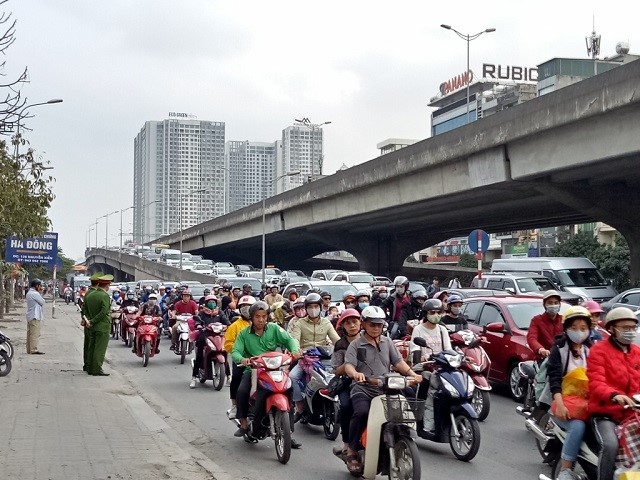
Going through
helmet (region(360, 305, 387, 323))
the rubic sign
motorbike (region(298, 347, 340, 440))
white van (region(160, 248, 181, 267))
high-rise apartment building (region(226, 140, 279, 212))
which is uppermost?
the rubic sign

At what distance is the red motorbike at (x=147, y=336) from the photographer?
19562mm

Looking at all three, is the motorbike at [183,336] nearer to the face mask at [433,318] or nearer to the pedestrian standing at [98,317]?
the pedestrian standing at [98,317]

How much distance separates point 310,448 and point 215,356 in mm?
5346

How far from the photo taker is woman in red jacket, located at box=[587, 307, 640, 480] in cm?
610

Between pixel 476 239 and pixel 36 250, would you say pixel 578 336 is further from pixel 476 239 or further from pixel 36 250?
pixel 36 250

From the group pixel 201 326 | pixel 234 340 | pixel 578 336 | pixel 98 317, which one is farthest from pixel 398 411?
pixel 98 317

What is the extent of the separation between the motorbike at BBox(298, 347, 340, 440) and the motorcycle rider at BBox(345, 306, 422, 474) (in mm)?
2468

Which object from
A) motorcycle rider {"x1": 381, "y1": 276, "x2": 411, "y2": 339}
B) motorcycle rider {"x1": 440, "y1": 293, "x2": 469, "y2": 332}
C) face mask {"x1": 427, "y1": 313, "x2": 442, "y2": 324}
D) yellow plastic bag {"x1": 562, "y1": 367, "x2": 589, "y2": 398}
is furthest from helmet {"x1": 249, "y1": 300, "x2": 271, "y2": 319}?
motorcycle rider {"x1": 381, "y1": 276, "x2": 411, "y2": 339}

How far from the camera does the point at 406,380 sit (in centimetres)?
741

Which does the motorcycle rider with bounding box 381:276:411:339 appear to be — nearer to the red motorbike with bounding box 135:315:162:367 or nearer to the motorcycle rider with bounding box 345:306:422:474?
the red motorbike with bounding box 135:315:162:367

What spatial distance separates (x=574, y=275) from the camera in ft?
102

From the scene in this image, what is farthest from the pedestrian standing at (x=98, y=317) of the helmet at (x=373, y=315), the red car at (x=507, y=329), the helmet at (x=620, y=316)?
the helmet at (x=620, y=316)

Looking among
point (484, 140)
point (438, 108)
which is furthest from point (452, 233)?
point (438, 108)

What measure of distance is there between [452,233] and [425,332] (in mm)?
48302
